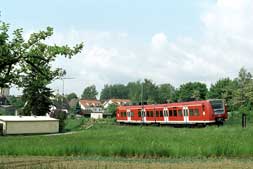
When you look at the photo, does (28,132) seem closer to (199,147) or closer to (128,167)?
(199,147)

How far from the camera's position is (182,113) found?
50.6 meters

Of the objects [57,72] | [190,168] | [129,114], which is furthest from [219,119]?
[57,72]

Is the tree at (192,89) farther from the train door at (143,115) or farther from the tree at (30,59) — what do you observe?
the tree at (30,59)

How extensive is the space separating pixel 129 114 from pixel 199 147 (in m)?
44.1

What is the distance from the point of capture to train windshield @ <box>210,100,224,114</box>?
4666 cm

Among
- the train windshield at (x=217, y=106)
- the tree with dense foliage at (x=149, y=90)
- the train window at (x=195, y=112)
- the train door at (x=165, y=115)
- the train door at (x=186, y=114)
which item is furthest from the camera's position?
the tree with dense foliage at (x=149, y=90)

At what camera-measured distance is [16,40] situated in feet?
33.0

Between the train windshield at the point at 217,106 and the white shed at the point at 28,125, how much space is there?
26.3 meters

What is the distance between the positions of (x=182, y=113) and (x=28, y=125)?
23.6m

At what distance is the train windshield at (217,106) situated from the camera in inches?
1837

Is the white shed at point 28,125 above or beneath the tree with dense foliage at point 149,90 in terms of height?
beneath

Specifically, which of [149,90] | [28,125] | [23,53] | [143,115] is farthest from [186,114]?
[149,90]

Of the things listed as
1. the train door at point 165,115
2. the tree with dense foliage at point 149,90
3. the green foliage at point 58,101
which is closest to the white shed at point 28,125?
the green foliage at point 58,101

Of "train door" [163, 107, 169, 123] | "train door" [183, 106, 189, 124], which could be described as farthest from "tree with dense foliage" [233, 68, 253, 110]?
"train door" [183, 106, 189, 124]
